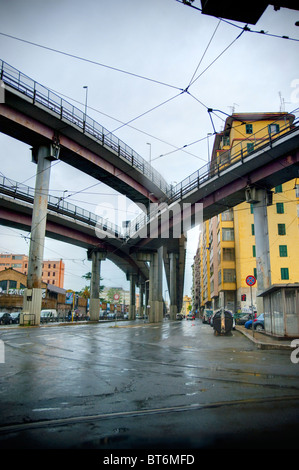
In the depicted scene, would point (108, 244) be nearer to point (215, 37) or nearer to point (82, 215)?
point (82, 215)

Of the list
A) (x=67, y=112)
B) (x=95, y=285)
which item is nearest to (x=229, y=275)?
(x=95, y=285)

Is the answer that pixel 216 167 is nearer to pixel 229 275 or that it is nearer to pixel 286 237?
pixel 286 237

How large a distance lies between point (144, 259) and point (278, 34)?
166 feet

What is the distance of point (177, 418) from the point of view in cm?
425

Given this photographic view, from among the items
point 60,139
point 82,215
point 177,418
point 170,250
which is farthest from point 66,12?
point 170,250

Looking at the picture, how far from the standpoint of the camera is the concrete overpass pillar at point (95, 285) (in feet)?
177

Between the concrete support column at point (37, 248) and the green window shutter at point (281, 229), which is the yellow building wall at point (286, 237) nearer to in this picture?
the green window shutter at point (281, 229)

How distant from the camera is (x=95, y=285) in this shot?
177ft

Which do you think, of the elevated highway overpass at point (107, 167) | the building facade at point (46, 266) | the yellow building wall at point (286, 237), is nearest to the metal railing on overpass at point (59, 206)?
the elevated highway overpass at point (107, 167)

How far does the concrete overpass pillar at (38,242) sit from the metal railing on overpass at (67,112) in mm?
3389

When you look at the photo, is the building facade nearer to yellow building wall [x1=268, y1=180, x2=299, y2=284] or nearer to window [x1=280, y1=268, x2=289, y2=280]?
yellow building wall [x1=268, y1=180, x2=299, y2=284]

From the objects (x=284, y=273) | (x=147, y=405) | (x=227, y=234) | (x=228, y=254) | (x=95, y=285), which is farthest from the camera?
(x=227, y=234)

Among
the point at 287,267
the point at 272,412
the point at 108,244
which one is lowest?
the point at 272,412

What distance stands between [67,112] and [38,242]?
1253cm
